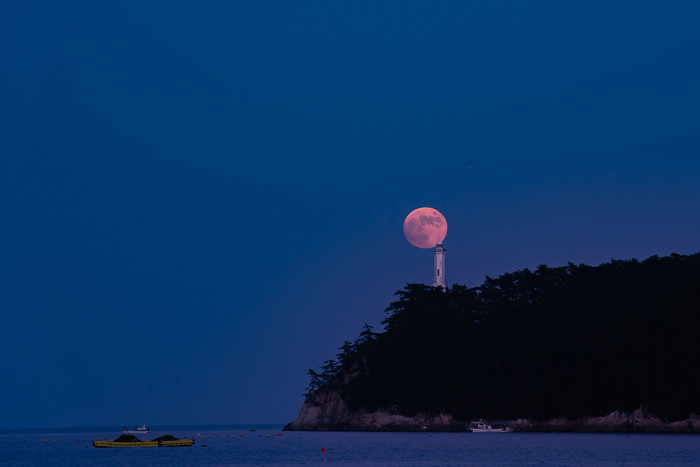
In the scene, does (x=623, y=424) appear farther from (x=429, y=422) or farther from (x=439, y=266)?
(x=439, y=266)

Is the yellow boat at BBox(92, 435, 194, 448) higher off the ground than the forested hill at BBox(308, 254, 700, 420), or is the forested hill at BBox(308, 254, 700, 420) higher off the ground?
the forested hill at BBox(308, 254, 700, 420)

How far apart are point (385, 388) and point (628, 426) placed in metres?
43.3

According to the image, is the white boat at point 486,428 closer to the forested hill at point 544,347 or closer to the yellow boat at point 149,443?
the forested hill at point 544,347

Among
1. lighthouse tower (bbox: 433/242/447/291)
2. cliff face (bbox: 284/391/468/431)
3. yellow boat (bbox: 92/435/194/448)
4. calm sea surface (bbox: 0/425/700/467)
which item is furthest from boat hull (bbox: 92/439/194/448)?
lighthouse tower (bbox: 433/242/447/291)

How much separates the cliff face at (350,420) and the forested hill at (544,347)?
62.0 inches

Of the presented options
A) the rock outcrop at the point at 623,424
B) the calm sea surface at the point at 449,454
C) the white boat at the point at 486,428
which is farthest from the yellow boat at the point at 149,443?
the rock outcrop at the point at 623,424

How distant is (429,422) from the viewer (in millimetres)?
143375

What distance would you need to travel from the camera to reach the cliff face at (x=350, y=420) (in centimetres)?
14250

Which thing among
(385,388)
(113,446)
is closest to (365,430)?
(385,388)

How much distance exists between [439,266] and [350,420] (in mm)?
37560

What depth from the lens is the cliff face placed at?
142m

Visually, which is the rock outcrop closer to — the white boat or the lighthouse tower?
the white boat

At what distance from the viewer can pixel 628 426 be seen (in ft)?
392

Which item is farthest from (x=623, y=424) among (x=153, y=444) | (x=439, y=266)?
(x=439, y=266)
